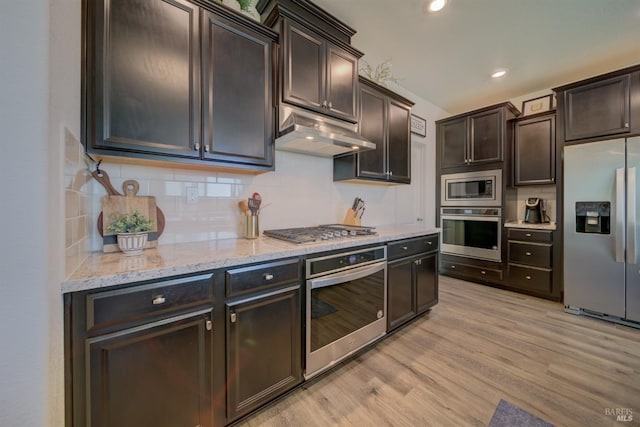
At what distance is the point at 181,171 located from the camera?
1.56m

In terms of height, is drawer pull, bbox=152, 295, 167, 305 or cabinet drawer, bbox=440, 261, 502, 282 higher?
drawer pull, bbox=152, 295, 167, 305

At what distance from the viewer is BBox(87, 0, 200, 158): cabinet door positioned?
108 centimetres

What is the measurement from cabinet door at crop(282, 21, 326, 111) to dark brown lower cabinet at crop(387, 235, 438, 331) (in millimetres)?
1350

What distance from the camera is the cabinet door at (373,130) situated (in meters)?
2.26

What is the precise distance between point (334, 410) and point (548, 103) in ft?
14.5

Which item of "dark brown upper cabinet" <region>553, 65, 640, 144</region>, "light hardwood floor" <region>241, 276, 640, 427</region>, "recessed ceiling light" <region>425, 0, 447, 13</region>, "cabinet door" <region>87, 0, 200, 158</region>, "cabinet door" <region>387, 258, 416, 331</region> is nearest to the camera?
"cabinet door" <region>87, 0, 200, 158</region>

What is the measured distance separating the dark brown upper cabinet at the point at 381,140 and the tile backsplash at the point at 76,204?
1.84m

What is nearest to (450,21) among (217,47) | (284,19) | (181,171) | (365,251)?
(284,19)

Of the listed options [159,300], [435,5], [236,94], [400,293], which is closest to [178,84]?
[236,94]

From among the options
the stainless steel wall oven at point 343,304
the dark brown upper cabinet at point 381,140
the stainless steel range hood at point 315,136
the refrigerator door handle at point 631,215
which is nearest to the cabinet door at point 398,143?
the dark brown upper cabinet at point 381,140

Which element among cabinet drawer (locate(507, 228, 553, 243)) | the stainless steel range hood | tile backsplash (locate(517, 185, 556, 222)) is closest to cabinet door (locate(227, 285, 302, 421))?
the stainless steel range hood

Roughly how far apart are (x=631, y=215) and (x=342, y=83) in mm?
2941

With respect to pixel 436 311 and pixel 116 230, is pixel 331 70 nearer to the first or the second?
pixel 116 230

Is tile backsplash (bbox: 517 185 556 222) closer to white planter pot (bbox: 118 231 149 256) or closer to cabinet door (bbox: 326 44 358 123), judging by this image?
cabinet door (bbox: 326 44 358 123)
